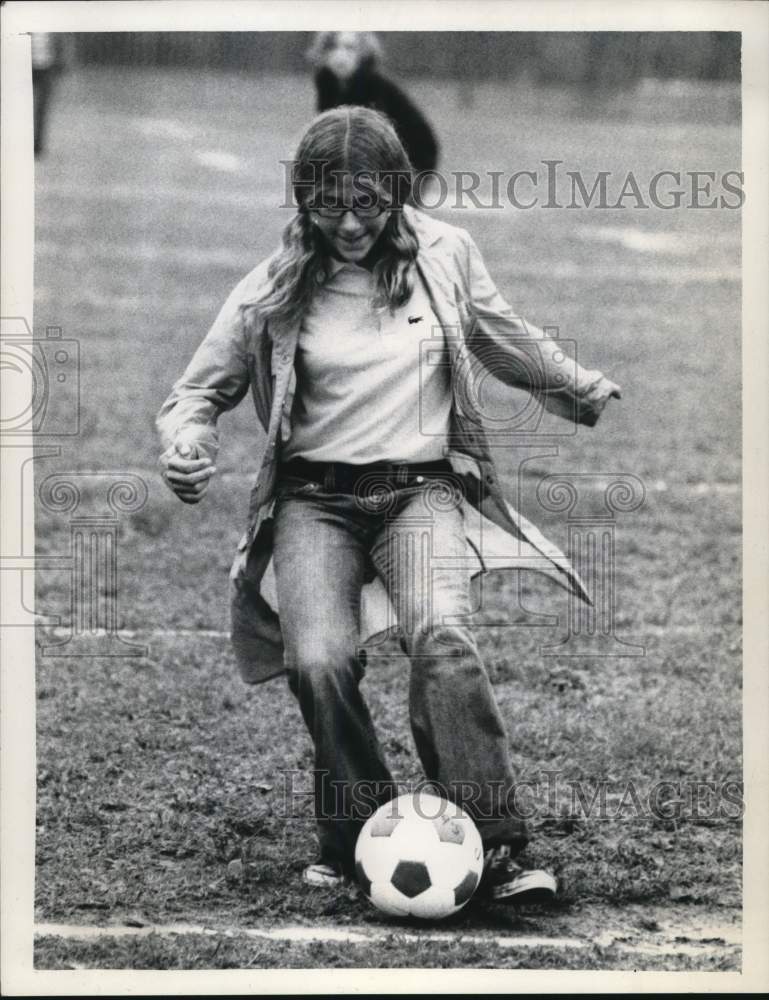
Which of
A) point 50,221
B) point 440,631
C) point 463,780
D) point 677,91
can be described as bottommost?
point 463,780

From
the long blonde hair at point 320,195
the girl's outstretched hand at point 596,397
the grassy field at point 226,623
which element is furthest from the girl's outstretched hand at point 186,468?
the girl's outstretched hand at point 596,397

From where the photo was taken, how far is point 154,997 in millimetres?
4996

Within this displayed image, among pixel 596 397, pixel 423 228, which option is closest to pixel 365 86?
pixel 423 228

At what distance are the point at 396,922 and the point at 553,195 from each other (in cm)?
251

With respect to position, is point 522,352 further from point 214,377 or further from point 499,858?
point 499,858

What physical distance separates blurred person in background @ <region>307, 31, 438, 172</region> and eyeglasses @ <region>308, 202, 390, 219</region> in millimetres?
359

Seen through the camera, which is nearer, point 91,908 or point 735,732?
point 91,908

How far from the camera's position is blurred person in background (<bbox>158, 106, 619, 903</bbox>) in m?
4.96

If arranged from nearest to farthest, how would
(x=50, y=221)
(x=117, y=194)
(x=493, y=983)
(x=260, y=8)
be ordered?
(x=493, y=983), (x=260, y=8), (x=50, y=221), (x=117, y=194)

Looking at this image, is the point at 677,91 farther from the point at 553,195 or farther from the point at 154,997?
the point at 154,997

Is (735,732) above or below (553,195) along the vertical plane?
below

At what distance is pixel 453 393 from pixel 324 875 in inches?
57.5

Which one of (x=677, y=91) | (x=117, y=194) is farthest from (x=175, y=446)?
(x=117, y=194)

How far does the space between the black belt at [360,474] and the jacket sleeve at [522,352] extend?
0.42m
